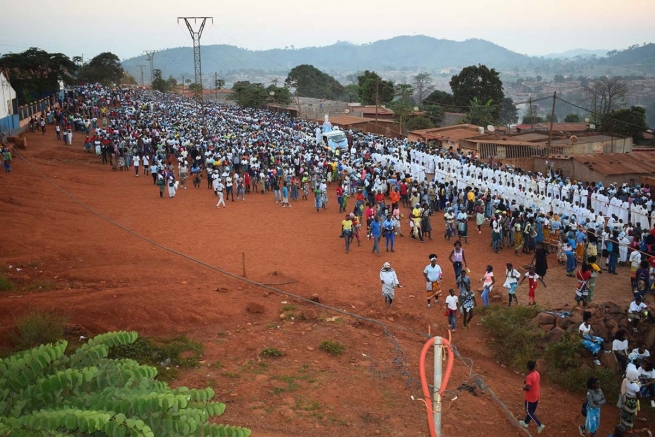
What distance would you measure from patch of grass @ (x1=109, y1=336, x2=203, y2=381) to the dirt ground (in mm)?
248

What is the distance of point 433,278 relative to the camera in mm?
12219

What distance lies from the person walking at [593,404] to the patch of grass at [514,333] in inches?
90.0

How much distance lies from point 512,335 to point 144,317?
688cm

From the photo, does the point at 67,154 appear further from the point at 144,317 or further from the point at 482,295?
the point at 482,295

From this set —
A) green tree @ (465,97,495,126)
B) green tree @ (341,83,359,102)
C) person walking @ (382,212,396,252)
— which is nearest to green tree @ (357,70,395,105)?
green tree @ (465,97,495,126)

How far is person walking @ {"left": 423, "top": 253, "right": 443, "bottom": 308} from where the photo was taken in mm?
12164

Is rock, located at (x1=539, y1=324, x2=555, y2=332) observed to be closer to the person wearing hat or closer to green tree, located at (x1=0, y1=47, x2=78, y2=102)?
the person wearing hat

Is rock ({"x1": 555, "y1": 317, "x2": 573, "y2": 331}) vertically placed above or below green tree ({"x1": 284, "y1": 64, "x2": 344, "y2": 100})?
below

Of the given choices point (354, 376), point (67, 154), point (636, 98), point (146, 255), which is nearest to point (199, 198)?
point (146, 255)

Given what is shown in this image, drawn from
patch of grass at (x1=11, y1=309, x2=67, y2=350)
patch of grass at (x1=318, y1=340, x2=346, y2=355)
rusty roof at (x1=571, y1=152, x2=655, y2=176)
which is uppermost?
rusty roof at (x1=571, y1=152, x2=655, y2=176)

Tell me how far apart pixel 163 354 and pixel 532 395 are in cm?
574

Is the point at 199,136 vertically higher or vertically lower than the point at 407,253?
higher

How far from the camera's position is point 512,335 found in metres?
10.6

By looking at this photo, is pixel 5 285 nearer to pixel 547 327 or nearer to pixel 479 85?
pixel 547 327
